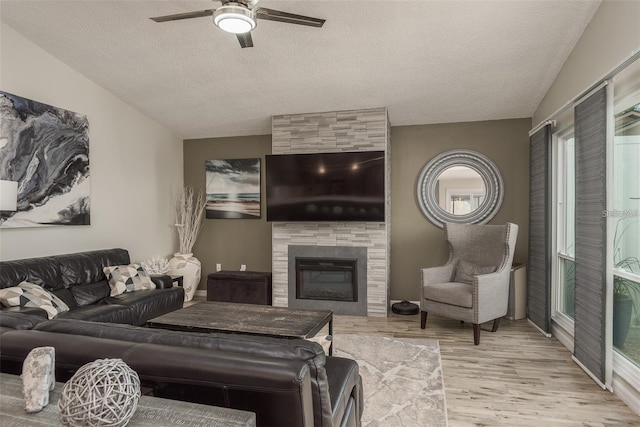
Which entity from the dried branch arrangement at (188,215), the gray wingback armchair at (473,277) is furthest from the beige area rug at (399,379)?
the dried branch arrangement at (188,215)

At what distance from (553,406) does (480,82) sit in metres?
3.06

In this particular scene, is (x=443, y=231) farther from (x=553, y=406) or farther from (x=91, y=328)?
(x=91, y=328)

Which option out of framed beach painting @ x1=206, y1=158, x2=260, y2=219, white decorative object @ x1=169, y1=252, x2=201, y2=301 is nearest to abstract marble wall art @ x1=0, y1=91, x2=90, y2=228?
white decorative object @ x1=169, y1=252, x2=201, y2=301

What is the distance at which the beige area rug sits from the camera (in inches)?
92.4

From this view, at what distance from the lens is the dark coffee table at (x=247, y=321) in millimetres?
2660

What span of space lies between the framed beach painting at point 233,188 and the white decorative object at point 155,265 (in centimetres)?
103

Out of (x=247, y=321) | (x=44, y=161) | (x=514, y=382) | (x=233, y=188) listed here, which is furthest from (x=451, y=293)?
(x=44, y=161)

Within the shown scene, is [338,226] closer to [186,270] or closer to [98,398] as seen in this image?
[186,270]

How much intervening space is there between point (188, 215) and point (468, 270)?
3.91m

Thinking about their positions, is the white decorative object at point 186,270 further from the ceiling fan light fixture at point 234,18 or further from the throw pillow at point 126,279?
the ceiling fan light fixture at point 234,18

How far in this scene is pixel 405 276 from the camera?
515 cm

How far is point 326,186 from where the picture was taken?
15.5ft

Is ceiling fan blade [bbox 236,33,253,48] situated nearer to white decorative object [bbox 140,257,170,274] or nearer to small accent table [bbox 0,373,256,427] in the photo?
small accent table [bbox 0,373,256,427]

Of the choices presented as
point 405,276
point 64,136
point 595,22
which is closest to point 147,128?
point 64,136
